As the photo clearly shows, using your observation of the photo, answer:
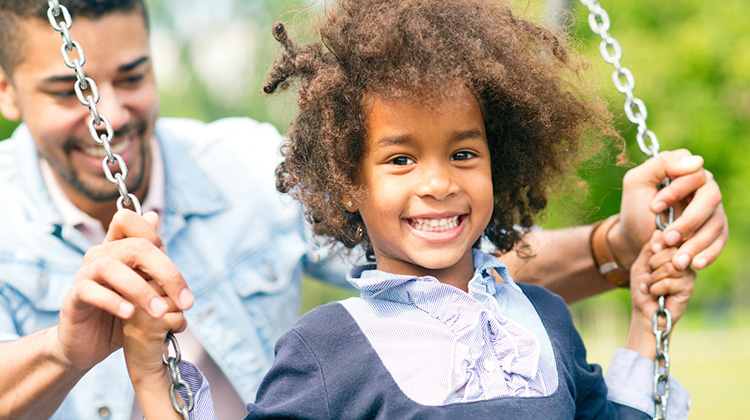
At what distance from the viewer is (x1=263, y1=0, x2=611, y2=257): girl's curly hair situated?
1.90m

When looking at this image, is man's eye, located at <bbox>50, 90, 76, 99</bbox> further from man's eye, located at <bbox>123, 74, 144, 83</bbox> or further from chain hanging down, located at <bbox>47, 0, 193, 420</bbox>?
Answer: chain hanging down, located at <bbox>47, 0, 193, 420</bbox>

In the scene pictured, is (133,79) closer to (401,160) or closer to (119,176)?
→ (119,176)

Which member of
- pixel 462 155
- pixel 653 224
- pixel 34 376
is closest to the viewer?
pixel 462 155

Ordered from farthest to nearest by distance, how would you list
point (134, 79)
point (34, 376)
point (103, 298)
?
point (134, 79)
point (34, 376)
point (103, 298)

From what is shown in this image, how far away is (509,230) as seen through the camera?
94.2 inches

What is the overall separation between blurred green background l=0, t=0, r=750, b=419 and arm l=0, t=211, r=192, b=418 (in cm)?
62

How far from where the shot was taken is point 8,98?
3.01 metres

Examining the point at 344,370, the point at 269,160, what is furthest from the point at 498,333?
the point at 269,160

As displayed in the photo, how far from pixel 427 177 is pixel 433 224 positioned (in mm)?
121

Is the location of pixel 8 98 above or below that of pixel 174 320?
above

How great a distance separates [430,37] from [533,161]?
55 cm

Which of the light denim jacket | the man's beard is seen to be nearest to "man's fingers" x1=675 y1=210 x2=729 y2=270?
the light denim jacket

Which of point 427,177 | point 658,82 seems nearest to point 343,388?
point 427,177

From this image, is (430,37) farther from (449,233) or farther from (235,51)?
(235,51)
